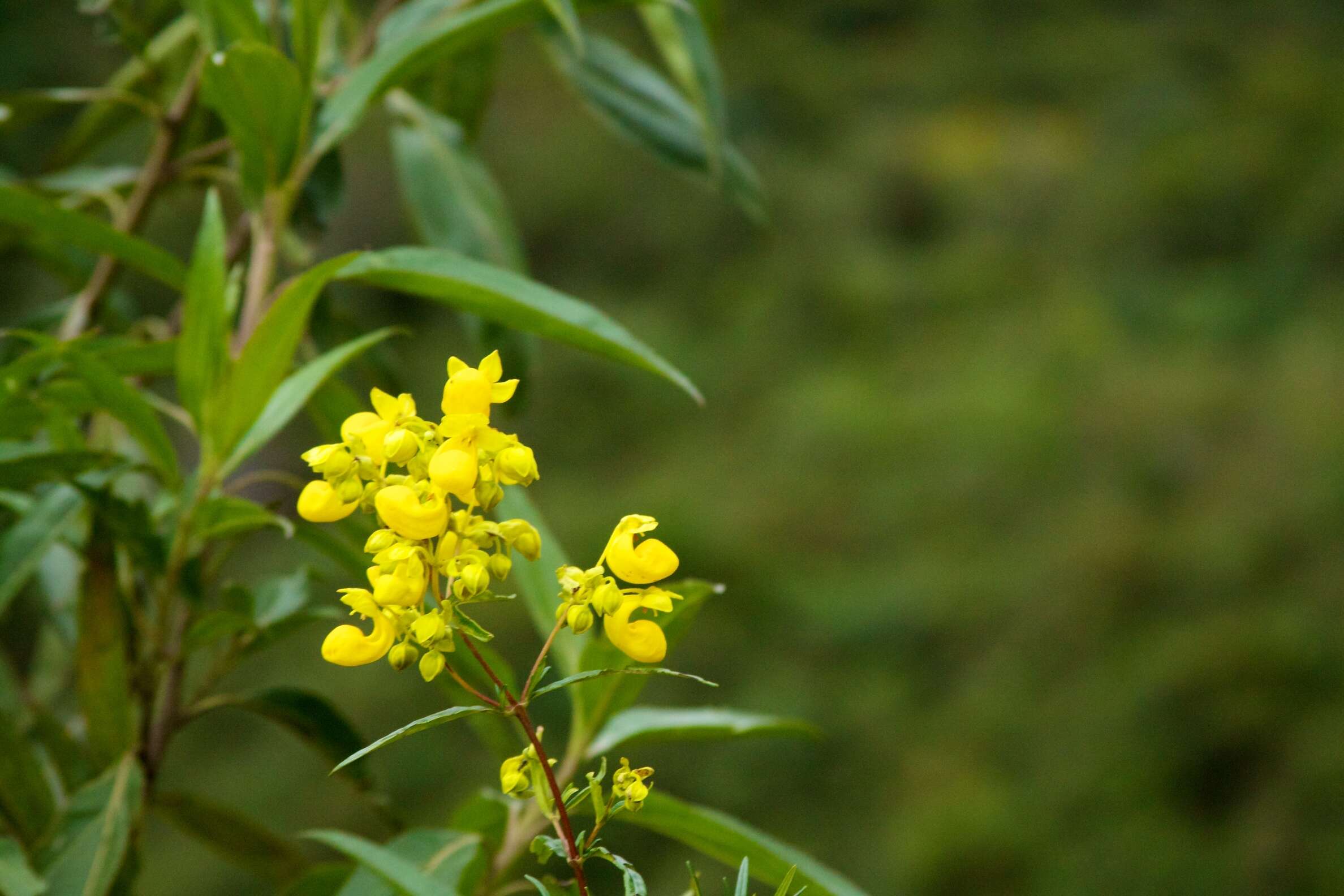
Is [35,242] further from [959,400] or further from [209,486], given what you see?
[959,400]

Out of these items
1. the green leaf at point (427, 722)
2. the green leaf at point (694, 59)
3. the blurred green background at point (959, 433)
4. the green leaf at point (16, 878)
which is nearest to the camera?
the green leaf at point (427, 722)

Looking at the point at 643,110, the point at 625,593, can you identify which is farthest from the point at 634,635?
the point at 643,110

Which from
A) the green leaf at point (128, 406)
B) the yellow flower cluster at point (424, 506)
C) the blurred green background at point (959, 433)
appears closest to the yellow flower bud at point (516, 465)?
the yellow flower cluster at point (424, 506)

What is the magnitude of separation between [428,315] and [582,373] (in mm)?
400

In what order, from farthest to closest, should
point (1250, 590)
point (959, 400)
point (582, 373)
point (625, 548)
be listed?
point (582, 373)
point (959, 400)
point (1250, 590)
point (625, 548)

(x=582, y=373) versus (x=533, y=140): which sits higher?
(x=533, y=140)

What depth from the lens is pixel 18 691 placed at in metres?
0.50

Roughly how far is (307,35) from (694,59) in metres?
0.17

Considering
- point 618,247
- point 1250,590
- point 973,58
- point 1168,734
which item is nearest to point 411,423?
point 1168,734

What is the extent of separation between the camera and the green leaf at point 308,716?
483 mm

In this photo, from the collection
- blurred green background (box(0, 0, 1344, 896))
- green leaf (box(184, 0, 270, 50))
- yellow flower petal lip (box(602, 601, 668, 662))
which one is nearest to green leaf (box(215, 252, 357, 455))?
green leaf (box(184, 0, 270, 50))

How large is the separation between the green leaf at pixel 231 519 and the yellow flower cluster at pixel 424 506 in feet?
0.56

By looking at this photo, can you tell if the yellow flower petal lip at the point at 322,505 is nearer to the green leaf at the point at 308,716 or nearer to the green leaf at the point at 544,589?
the green leaf at the point at 544,589

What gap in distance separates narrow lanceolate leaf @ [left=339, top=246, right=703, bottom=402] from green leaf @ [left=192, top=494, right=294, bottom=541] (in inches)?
3.4
